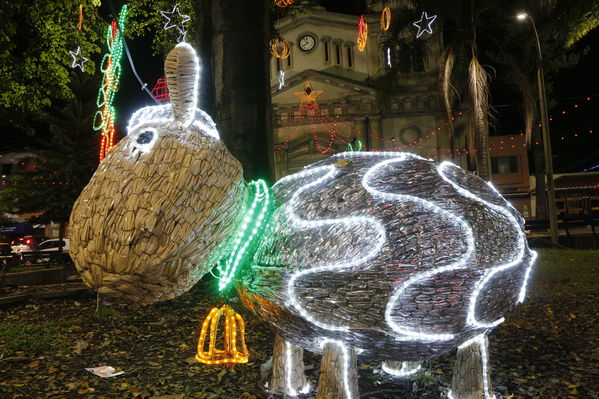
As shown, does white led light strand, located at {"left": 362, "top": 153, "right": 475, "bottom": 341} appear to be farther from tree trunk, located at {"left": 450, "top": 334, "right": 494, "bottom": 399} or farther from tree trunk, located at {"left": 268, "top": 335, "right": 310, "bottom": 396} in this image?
tree trunk, located at {"left": 268, "top": 335, "right": 310, "bottom": 396}

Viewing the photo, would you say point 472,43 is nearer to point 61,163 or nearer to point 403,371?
point 403,371

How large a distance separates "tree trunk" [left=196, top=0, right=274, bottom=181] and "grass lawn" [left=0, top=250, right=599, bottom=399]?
6.67 feet

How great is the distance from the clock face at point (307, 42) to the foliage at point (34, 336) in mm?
26283

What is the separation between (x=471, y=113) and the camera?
482 inches

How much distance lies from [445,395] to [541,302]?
4018mm

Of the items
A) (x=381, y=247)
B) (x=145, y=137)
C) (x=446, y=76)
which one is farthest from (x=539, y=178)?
(x=145, y=137)

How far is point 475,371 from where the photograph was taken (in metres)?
3.19

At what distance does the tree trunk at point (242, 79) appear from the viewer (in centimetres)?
546

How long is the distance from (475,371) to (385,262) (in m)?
1.38

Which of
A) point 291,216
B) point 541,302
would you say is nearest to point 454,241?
point 291,216

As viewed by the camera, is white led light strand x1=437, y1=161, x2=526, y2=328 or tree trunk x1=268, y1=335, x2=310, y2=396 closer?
white led light strand x1=437, y1=161, x2=526, y2=328

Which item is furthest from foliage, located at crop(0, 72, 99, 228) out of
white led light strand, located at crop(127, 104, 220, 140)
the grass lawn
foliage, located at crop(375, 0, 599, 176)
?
white led light strand, located at crop(127, 104, 220, 140)

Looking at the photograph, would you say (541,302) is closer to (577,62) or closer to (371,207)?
(371,207)

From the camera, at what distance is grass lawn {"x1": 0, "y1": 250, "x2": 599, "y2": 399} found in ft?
12.4
